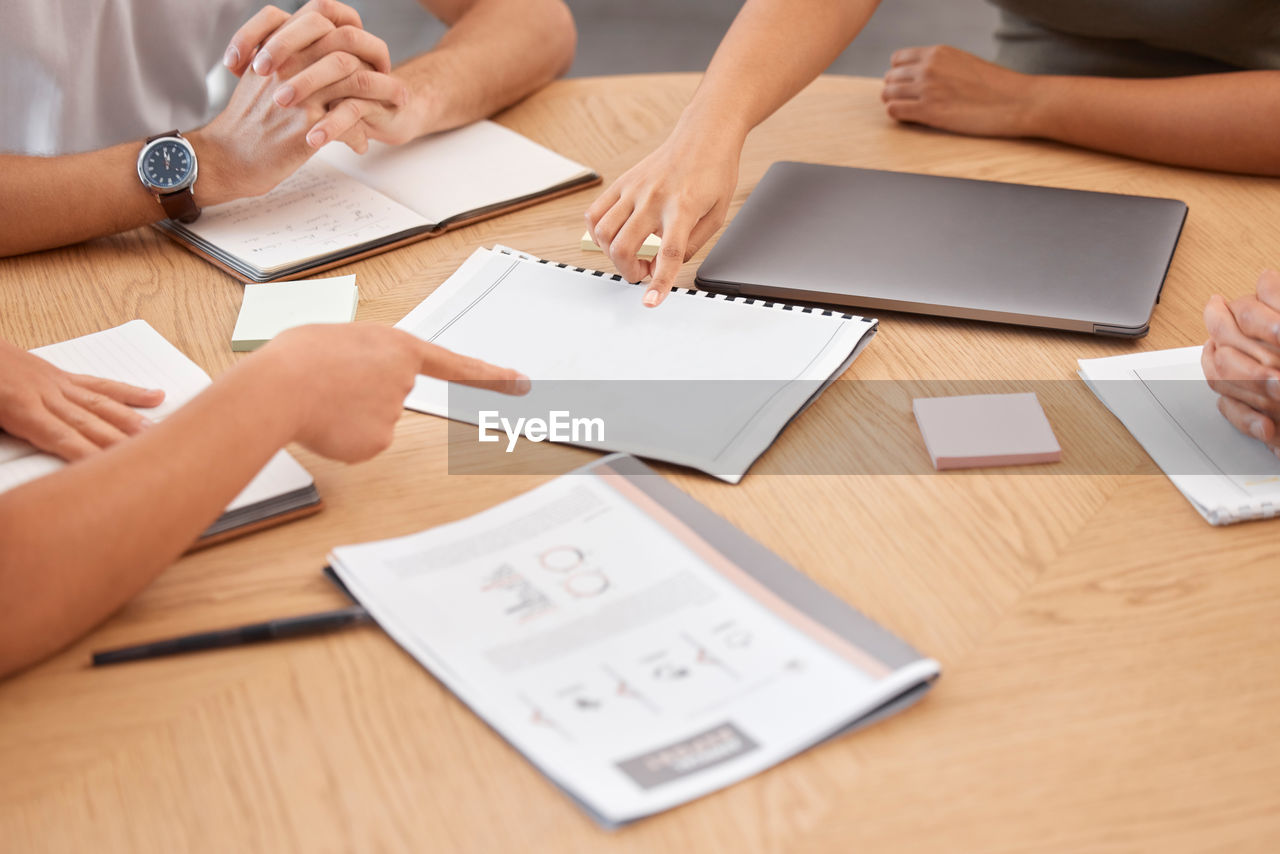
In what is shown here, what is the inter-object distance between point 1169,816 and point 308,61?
1021 mm

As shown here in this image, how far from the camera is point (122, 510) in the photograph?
61cm

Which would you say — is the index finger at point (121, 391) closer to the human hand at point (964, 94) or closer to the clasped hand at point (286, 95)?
the clasped hand at point (286, 95)

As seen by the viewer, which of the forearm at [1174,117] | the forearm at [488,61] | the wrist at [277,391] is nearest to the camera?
the wrist at [277,391]

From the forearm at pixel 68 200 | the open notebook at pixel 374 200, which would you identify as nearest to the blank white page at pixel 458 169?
the open notebook at pixel 374 200

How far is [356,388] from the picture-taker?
694 mm

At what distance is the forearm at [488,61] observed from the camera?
48.5 inches

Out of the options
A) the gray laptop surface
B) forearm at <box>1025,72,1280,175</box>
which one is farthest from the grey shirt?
the gray laptop surface

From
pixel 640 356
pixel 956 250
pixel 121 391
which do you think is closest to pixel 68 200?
pixel 121 391

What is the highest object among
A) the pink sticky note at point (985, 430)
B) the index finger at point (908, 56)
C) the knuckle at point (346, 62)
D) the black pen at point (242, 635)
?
the index finger at point (908, 56)

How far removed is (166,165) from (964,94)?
89cm

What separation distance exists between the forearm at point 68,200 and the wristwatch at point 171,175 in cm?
1

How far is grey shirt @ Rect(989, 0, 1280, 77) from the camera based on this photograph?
4.05 feet

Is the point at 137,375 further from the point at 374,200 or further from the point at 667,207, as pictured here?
the point at 667,207

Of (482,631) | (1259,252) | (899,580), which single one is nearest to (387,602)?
(482,631)
